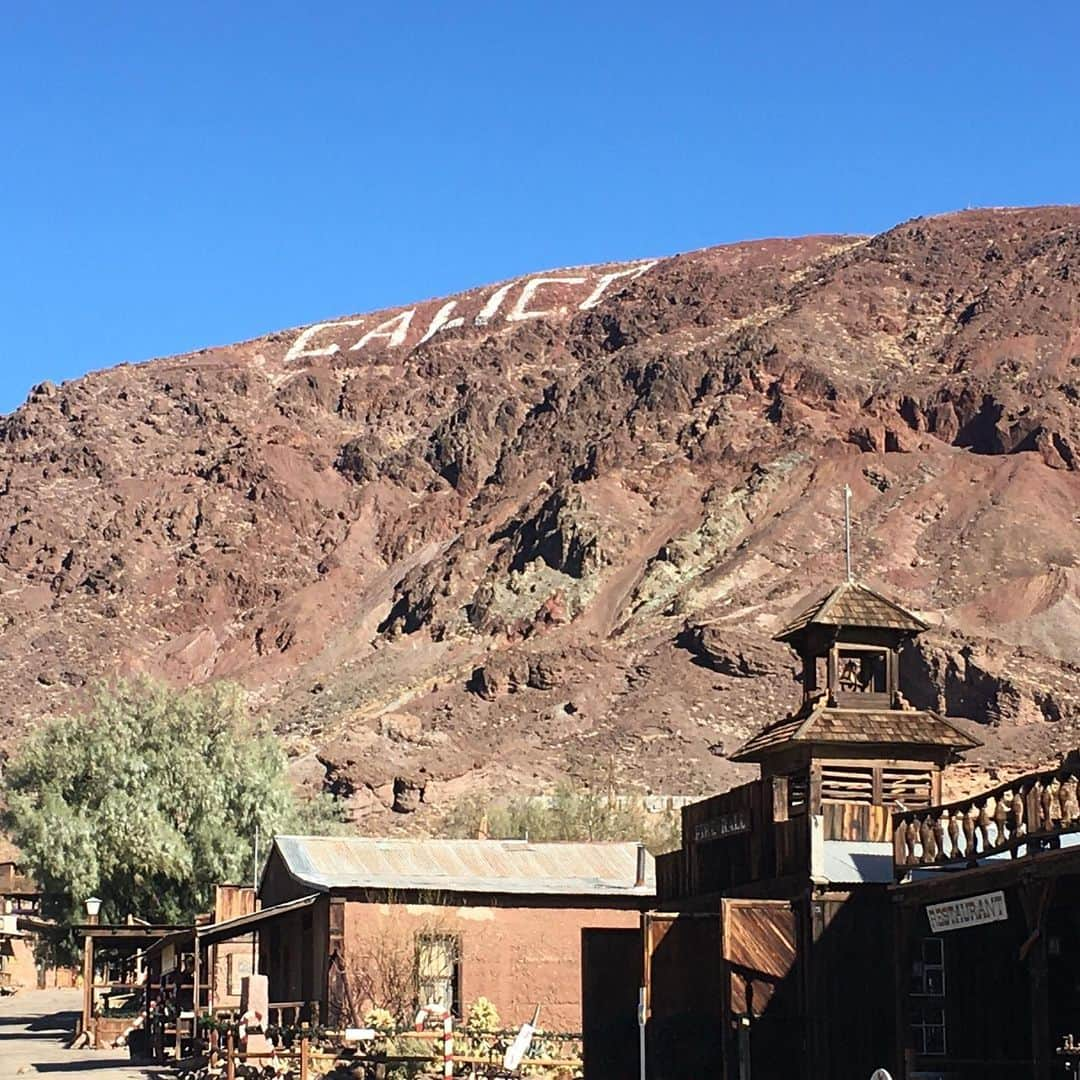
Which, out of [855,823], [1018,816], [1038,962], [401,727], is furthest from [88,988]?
[401,727]

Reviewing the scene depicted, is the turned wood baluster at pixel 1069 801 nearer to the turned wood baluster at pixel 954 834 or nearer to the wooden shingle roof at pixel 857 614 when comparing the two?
the turned wood baluster at pixel 954 834

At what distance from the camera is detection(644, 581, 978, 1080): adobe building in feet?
75.8

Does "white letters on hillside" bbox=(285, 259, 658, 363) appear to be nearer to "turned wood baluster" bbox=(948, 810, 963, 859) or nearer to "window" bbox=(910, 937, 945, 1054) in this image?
"window" bbox=(910, 937, 945, 1054)

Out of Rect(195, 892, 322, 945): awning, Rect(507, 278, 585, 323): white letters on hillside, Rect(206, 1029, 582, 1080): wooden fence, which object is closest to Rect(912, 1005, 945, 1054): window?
Rect(206, 1029, 582, 1080): wooden fence

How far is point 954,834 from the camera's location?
21219 mm

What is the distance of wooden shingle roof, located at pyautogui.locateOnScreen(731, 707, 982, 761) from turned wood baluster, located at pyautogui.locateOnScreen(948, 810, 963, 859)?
457cm

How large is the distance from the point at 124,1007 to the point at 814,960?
2917 cm

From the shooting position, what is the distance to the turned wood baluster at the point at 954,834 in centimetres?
2117

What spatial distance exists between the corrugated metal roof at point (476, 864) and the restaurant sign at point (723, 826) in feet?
20.1

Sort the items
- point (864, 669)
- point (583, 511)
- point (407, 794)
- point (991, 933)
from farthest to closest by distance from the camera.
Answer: point (583, 511)
point (407, 794)
point (864, 669)
point (991, 933)

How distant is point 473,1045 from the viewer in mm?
28062

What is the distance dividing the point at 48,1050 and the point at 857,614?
17.7 meters

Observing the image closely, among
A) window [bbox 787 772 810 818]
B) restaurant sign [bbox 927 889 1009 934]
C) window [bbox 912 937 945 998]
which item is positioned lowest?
window [bbox 912 937 945 998]

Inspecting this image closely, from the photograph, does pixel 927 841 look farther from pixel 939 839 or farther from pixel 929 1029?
pixel 929 1029
